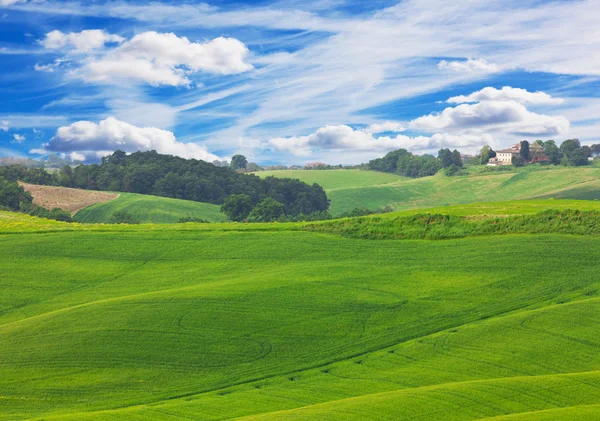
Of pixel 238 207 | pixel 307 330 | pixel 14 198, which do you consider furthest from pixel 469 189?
pixel 307 330

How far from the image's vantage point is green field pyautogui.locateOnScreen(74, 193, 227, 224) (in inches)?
4336

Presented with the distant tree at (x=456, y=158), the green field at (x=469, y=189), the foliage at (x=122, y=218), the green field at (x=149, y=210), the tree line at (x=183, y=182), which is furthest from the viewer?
the distant tree at (x=456, y=158)

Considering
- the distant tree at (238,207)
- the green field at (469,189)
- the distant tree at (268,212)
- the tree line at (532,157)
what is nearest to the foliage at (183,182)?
the green field at (469,189)

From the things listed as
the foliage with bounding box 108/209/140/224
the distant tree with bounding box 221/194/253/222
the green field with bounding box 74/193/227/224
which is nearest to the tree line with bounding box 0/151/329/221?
the green field with bounding box 74/193/227/224

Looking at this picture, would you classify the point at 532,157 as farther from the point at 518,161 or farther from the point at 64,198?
the point at 64,198

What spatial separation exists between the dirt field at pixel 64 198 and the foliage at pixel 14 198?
239 cm

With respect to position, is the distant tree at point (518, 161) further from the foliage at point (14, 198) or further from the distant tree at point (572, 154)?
the foliage at point (14, 198)

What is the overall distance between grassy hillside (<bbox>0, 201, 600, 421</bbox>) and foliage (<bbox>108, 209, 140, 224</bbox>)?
57738 millimetres

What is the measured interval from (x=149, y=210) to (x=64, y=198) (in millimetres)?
15400

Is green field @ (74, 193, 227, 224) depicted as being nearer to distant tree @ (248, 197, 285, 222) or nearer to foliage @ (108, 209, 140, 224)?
foliage @ (108, 209, 140, 224)

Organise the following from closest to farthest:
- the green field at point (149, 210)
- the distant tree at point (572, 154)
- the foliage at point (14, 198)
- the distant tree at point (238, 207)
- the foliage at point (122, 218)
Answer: the foliage at point (14, 198) → the foliage at point (122, 218) → the distant tree at point (238, 207) → the green field at point (149, 210) → the distant tree at point (572, 154)

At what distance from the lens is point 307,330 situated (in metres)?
31.3

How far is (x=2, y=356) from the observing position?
96.8 ft

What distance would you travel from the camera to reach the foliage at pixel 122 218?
105850 mm
